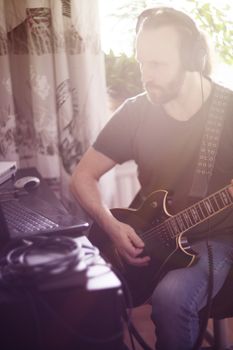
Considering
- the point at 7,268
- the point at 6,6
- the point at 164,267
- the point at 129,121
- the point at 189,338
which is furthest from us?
the point at 6,6

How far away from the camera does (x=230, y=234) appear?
130 cm

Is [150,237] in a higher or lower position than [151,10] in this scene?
lower

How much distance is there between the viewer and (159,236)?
4.17 feet

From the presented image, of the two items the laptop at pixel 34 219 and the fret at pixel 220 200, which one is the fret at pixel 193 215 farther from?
the laptop at pixel 34 219

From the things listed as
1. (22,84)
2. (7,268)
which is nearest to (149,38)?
(22,84)

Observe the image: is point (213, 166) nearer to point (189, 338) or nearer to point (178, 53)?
point (178, 53)

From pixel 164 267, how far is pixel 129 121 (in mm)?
492

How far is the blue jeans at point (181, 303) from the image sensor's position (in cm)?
109

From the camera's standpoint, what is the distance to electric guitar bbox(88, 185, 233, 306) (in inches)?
46.4

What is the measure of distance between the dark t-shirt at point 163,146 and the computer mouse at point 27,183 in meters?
0.24

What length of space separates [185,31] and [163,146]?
0.35 meters

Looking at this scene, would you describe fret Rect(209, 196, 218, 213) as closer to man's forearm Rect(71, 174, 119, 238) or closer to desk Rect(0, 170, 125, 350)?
man's forearm Rect(71, 174, 119, 238)

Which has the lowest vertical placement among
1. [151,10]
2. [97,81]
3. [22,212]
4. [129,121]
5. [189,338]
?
[189,338]

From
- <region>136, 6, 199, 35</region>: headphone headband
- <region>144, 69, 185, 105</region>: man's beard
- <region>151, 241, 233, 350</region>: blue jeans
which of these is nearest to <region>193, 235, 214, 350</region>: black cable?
<region>151, 241, 233, 350</region>: blue jeans
